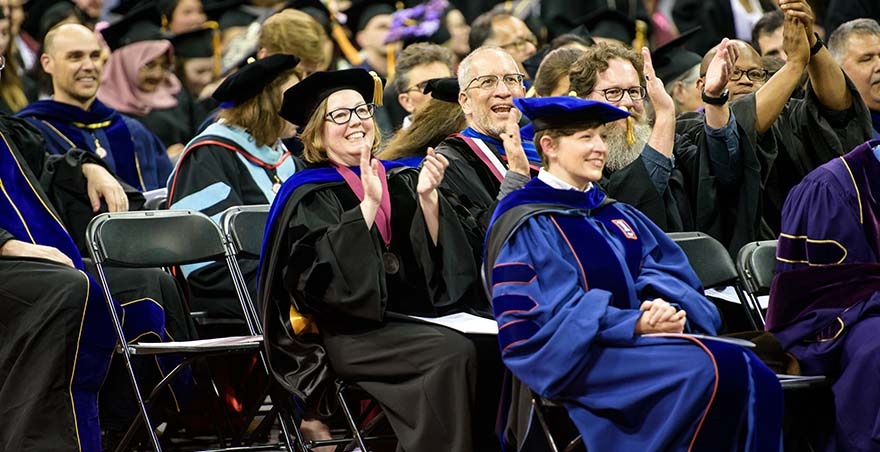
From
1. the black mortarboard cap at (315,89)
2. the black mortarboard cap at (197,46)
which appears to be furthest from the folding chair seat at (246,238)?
the black mortarboard cap at (197,46)

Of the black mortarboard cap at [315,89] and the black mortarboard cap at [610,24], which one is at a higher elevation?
the black mortarboard cap at [315,89]

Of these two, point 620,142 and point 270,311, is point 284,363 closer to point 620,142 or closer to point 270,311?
point 270,311

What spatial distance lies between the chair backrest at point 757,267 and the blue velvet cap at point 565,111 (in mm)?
1121

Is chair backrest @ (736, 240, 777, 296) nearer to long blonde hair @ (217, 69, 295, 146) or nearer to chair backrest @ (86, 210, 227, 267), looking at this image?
chair backrest @ (86, 210, 227, 267)

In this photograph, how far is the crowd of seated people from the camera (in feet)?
15.7

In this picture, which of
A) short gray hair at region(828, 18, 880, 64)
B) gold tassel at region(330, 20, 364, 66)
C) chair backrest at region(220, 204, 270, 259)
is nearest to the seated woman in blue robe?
chair backrest at region(220, 204, 270, 259)

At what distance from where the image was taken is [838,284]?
531cm

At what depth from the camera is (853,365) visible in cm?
511

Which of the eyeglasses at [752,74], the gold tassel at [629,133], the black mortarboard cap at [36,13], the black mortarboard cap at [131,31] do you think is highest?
the black mortarboard cap at [36,13]

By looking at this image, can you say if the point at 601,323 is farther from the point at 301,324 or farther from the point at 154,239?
the point at 154,239

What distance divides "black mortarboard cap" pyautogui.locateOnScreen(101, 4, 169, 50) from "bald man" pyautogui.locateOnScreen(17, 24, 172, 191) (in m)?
2.19

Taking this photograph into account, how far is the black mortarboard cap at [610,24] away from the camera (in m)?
10.7

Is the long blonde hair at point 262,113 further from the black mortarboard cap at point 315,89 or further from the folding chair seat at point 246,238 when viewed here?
the black mortarboard cap at point 315,89

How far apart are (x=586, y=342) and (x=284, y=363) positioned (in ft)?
4.59
